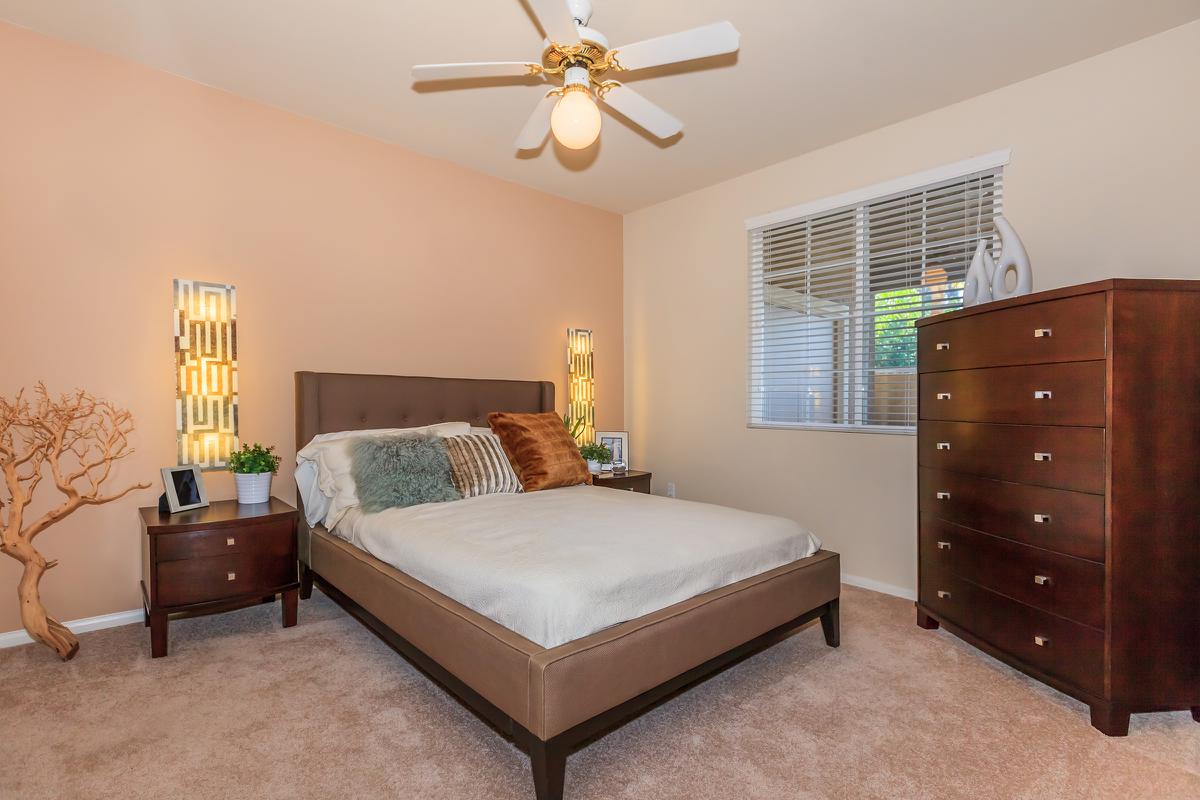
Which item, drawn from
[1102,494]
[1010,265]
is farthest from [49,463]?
[1010,265]

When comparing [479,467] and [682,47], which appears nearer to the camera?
[682,47]

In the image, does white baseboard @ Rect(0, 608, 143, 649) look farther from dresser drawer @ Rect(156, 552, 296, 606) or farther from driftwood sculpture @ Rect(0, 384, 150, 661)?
dresser drawer @ Rect(156, 552, 296, 606)

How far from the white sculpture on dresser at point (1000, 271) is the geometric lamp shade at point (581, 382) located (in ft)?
9.04

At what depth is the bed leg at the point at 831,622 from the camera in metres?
2.68

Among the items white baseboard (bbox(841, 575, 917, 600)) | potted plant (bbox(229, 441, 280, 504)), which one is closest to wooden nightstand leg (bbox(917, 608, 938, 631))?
white baseboard (bbox(841, 575, 917, 600))

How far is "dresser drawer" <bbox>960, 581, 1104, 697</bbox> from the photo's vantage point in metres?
2.09

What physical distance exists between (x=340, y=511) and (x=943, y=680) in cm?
278

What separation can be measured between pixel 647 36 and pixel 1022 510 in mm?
2553

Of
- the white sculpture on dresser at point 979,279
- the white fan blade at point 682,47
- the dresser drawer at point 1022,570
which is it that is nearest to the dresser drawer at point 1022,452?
the dresser drawer at point 1022,570

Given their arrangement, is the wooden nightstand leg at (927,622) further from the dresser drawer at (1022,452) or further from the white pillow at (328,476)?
the white pillow at (328,476)

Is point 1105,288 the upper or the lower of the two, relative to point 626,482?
upper

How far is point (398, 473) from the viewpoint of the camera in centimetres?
287

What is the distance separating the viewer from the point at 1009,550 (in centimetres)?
242

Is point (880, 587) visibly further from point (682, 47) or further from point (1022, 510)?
point (682, 47)
